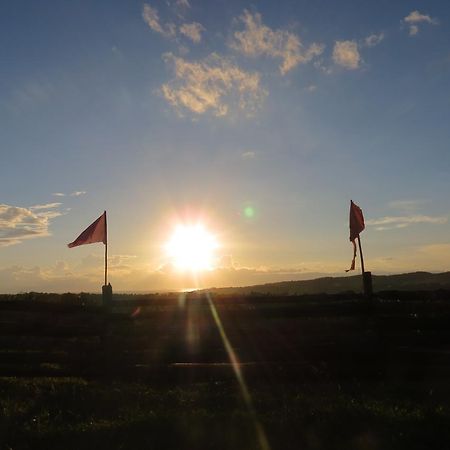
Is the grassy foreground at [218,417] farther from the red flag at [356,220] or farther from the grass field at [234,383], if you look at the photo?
the red flag at [356,220]

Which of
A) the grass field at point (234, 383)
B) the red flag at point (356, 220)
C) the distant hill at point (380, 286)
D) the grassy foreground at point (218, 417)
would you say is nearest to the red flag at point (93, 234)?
the grass field at point (234, 383)

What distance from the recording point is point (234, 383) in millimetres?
10195

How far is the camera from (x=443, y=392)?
9.28 m

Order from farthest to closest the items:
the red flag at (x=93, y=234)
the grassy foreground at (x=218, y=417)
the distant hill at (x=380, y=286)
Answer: the distant hill at (x=380, y=286) < the red flag at (x=93, y=234) < the grassy foreground at (x=218, y=417)

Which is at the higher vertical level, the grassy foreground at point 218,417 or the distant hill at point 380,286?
the distant hill at point 380,286

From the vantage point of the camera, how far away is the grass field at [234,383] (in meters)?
6.62

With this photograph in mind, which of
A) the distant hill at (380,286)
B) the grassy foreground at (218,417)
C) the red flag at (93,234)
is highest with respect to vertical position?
the red flag at (93,234)

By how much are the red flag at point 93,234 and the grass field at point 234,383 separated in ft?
8.92

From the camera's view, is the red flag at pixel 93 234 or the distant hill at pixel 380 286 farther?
the distant hill at pixel 380 286

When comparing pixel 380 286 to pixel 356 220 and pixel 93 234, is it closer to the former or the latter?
pixel 356 220

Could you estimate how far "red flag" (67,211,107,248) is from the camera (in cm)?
1402

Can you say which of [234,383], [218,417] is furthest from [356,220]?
[218,417]

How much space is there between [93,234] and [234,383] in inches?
245

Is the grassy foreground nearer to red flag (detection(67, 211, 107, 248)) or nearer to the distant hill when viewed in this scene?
red flag (detection(67, 211, 107, 248))
